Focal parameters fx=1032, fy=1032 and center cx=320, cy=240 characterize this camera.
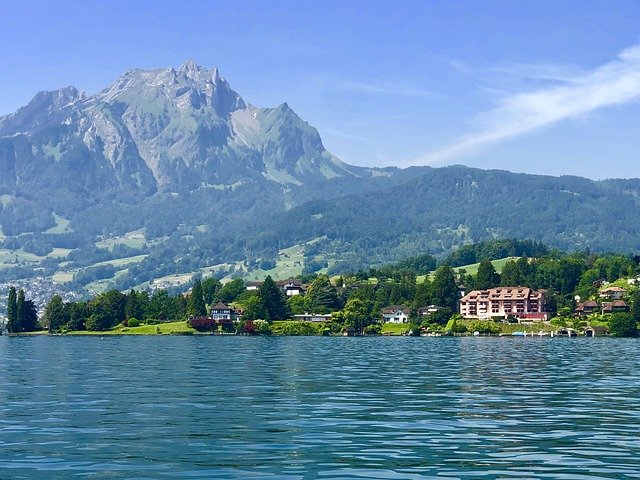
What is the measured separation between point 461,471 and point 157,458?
10.0m

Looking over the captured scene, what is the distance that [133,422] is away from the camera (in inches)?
1718

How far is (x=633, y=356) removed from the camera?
108m

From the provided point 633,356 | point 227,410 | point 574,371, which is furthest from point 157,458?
point 633,356

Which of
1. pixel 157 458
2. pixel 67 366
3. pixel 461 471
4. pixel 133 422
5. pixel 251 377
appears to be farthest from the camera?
pixel 67 366

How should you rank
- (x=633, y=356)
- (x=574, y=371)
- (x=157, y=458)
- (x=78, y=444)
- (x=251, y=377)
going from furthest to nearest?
(x=633, y=356) < (x=574, y=371) < (x=251, y=377) < (x=78, y=444) < (x=157, y=458)

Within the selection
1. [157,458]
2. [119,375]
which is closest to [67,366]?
[119,375]

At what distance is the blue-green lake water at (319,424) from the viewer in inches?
1281

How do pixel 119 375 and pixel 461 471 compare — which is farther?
pixel 119 375

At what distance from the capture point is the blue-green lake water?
32531mm

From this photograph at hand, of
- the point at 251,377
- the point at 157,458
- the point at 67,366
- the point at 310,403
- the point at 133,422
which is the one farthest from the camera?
the point at 67,366

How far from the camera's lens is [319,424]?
42625 mm

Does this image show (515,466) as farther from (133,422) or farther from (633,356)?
(633,356)

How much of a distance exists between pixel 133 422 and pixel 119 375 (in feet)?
102

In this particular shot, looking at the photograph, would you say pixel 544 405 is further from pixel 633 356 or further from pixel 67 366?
pixel 633 356
